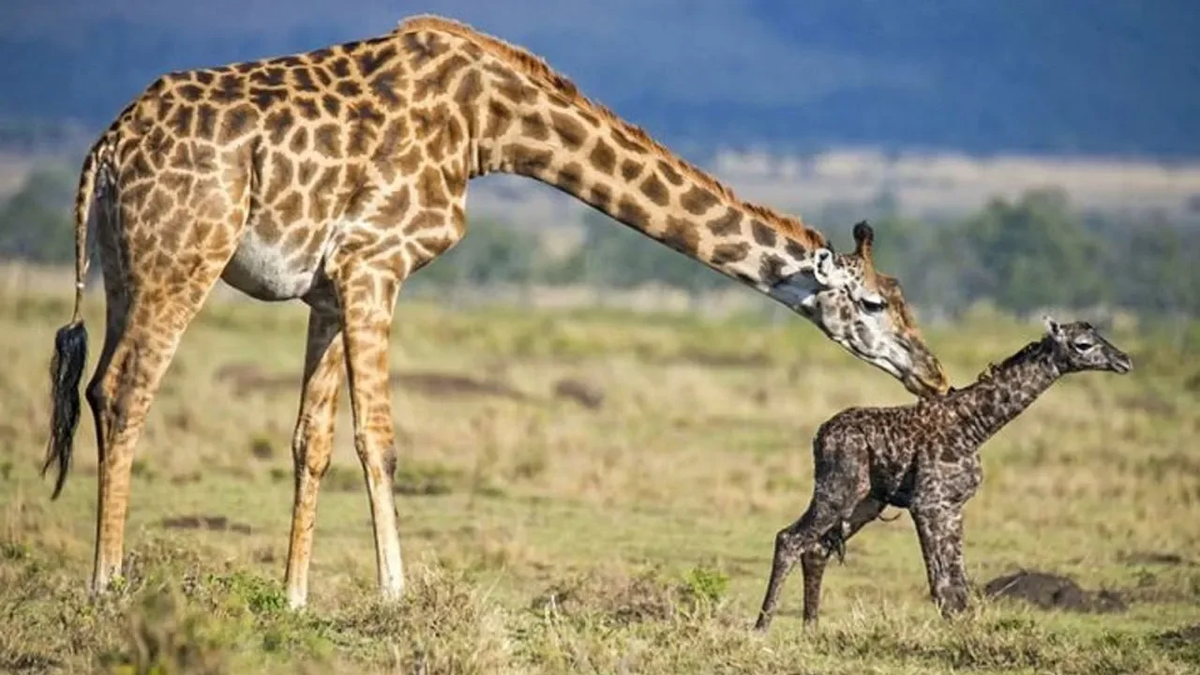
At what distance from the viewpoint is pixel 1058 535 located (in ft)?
61.5

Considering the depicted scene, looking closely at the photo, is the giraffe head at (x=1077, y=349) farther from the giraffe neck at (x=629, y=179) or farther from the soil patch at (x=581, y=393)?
the soil patch at (x=581, y=393)

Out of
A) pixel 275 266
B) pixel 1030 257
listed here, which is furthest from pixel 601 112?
pixel 1030 257

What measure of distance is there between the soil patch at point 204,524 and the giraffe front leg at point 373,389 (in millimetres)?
4540

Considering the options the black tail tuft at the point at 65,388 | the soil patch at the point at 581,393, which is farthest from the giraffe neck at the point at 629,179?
the soil patch at the point at 581,393

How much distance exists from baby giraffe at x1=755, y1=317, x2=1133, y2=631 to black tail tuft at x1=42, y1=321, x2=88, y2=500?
12.3 ft

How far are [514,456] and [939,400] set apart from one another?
1011 cm

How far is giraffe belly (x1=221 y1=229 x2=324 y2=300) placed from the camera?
12969 millimetres

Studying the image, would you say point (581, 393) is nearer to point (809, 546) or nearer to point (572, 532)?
point (572, 532)

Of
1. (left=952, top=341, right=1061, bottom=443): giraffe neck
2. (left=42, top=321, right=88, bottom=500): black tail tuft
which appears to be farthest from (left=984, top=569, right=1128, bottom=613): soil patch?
(left=42, top=321, right=88, bottom=500): black tail tuft

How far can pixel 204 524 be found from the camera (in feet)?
Answer: 56.6

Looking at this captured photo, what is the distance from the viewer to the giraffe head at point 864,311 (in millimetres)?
13375

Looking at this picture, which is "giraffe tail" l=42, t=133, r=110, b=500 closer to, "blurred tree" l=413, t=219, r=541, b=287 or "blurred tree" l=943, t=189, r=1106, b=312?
"blurred tree" l=943, t=189, r=1106, b=312

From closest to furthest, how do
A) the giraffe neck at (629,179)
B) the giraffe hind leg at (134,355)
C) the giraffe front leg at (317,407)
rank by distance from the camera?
the giraffe hind leg at (134,355)
the giraffe front leg at (317,407)
the giraffe neck at (629,179)

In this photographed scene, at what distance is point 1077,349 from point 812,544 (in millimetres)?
1884
